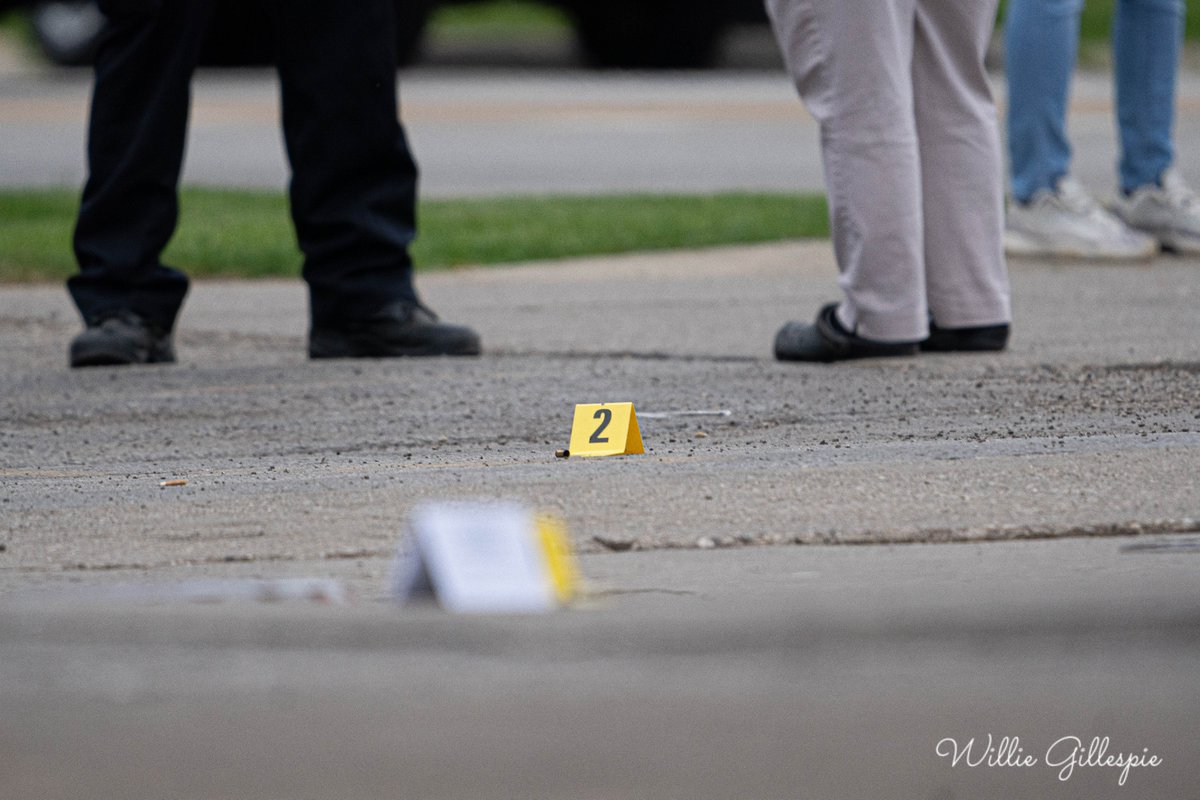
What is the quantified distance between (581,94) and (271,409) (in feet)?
Answer: 36.1

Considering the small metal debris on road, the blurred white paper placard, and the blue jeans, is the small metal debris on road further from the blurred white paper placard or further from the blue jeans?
the blue jeans

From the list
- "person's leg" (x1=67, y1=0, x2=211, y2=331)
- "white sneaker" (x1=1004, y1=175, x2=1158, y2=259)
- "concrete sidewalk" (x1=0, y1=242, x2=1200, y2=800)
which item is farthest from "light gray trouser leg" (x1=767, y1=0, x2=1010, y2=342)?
"white sneaker" (x1=1004, y1=175, x2=1158, y2=259)

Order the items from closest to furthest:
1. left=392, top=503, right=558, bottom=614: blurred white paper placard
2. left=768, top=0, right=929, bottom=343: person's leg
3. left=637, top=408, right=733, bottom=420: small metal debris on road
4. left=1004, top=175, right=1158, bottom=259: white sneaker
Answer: left=392, top=503, right=558, bottom=614: blurred white paper placard
left=637, top=408, right=733, bottom=420: small metal debris on road
left=768, top=0, right=929, bottom=343: person's leg
left=1004, top=175, right=1158, bottom=259: white sneaker

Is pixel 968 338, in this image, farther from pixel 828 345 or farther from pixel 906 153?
pixel 906 153

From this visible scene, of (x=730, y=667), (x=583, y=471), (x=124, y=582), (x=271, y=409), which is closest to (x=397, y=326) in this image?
(x=271, y=409)

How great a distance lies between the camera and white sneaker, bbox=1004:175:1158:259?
569 centimetres

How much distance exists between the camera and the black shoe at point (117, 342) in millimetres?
4160

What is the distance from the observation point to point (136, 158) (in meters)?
4.21

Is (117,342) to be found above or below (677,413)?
below

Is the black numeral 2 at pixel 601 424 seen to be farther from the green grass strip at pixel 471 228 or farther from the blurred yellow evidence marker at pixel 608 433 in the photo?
the green grass strip at pixel 471 228

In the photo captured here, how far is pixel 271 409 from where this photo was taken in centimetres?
357

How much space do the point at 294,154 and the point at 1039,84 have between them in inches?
92.0

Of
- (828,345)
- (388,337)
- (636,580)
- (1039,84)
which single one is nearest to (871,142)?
(828,345)

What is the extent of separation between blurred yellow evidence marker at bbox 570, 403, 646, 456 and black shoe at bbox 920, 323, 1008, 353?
1.25 metres
